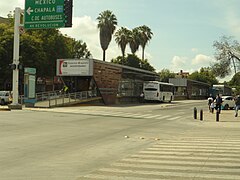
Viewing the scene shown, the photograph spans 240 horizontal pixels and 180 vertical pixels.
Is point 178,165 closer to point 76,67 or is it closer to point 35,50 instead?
point 76,67

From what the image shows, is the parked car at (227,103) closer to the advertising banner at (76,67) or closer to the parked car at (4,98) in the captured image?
the advertising banner at (76,67)

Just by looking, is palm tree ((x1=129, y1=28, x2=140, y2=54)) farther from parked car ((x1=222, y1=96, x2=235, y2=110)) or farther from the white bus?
parked car ((x1=222, y1=96, x2=235, y2=110))

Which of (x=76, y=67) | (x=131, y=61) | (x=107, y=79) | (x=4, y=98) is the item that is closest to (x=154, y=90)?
(x=107, y=79)

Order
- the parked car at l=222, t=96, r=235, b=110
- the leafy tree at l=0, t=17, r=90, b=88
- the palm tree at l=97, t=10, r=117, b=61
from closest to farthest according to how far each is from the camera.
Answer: the parked car at l=222, t=96, r=235, b=110
the leafy tree at l=0, t=17, r=90, b=88
the palm tree at l=97, t=10, r=117, b=61

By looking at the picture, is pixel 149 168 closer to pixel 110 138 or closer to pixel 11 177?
pixel 11 177

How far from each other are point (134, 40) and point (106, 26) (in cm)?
1407

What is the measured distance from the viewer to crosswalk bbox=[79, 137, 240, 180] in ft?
24.9

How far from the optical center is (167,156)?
10133 millimetres

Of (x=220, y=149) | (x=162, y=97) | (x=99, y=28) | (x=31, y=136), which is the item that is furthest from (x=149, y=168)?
(x=99, y=28)

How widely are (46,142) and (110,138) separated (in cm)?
288

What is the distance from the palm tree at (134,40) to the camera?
79.6 metres

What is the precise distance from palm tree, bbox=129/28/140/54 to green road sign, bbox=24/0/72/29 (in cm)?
5052

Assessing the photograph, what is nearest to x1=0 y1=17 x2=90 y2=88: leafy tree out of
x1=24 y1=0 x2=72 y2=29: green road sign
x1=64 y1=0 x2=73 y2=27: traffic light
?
x1=24 y1=0 x2=72 y2=29: green road sign

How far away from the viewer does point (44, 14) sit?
95.1ft
